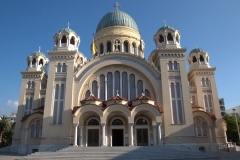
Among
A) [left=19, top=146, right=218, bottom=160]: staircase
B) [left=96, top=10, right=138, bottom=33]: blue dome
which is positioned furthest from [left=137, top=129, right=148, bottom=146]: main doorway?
[left=96, top=10, right=138, bottom=33]: blue dome

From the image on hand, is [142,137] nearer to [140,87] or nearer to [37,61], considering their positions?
[140,87]

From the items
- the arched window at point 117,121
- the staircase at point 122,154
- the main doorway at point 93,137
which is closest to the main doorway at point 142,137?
the arched window at point 117,121

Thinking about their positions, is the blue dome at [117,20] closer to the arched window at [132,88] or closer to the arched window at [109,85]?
the arched window at [109,85]

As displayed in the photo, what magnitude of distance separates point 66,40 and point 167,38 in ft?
44.8

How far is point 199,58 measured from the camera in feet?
104

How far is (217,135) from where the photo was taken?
2739 cm

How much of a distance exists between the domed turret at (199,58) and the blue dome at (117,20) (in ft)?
34.1

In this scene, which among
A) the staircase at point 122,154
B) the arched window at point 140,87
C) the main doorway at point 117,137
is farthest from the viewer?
the arched window at point 140,87

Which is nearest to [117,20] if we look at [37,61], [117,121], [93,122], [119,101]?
[37,61]

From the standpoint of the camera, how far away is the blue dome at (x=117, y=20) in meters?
34.2

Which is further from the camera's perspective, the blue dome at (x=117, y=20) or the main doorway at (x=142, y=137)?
the blue dome at (x=117, y=20)

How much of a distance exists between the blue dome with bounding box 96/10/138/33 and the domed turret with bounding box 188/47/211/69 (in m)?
10.4

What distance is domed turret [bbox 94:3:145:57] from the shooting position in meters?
32.8

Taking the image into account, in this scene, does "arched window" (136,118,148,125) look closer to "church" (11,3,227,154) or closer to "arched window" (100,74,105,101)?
"church" (11,3,227,154)
